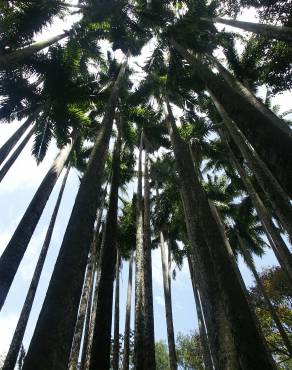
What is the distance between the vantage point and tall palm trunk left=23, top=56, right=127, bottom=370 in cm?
332

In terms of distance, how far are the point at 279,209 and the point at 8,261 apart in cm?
774

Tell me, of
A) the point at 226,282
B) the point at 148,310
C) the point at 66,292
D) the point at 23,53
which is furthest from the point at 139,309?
the point at 23,53

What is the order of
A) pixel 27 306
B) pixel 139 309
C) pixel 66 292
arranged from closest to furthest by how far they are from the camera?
1. pixel 66 292
2. pixel 139 309
3. pixel 27 306

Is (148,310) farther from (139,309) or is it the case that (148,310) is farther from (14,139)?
(14,139)

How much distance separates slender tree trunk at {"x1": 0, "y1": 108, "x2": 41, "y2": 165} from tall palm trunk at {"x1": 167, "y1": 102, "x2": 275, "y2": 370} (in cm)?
773

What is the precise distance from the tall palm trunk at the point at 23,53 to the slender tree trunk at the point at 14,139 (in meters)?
2.71

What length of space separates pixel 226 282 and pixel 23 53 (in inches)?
393

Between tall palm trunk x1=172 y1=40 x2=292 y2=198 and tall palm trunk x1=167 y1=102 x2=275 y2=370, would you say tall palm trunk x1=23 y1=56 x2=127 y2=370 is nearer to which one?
tall palm trunk x1=167 y1=102 x2=275 y2=370

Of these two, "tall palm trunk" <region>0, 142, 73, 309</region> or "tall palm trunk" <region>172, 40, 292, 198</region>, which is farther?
"tall palm trunk" <region>0, 142, 73, 309</region>

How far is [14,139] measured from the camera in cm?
1340

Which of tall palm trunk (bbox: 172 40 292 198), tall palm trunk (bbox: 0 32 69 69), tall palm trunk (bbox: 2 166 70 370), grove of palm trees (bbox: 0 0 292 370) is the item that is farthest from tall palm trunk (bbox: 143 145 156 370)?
tall palm trunk (bbox: 0 32 69 69)

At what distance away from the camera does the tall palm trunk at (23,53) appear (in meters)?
10.1

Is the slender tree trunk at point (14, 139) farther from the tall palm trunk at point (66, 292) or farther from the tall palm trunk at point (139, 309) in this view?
the tall palm trunk at point (66, 292)

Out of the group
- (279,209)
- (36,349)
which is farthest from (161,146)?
(36,349)
